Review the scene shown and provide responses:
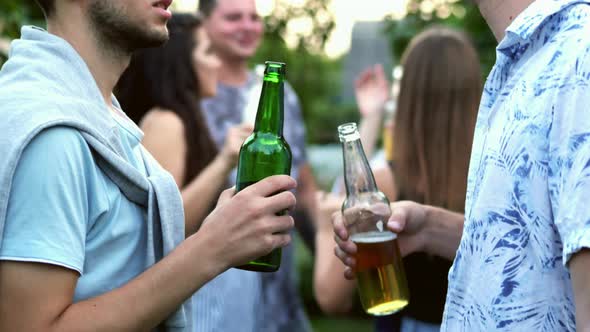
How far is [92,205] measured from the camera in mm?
1672

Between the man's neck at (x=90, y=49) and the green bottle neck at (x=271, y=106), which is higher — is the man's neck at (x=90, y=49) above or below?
above

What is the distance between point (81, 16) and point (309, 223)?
9.46ft

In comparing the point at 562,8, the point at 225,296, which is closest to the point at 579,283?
the point at 562,8

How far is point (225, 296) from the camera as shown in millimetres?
2725

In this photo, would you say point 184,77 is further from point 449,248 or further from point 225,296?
point 449,248

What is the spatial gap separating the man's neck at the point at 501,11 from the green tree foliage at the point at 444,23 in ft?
11.7

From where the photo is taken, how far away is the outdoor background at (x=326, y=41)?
5.54m

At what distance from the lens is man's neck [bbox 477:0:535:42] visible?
5.56 ft

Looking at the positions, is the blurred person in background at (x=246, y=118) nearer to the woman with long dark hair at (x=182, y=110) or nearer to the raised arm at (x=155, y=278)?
the woman with long dark hair at (x=182, y=110)

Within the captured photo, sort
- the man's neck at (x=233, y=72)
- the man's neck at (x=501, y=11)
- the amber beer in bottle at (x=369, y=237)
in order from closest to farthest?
the man's neck at (x=501, y=11)
the amber beer in bottle at (x=369, y=237)
the man's neck at (x=233, y=72)

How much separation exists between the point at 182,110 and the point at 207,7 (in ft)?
4.67

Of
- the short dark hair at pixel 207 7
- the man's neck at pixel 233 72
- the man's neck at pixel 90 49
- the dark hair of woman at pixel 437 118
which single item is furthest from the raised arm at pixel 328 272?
the short dark hair at pixel 207 7

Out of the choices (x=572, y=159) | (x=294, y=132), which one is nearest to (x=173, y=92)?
(x=294, y=132)

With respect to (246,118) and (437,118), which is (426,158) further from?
(246,118)
